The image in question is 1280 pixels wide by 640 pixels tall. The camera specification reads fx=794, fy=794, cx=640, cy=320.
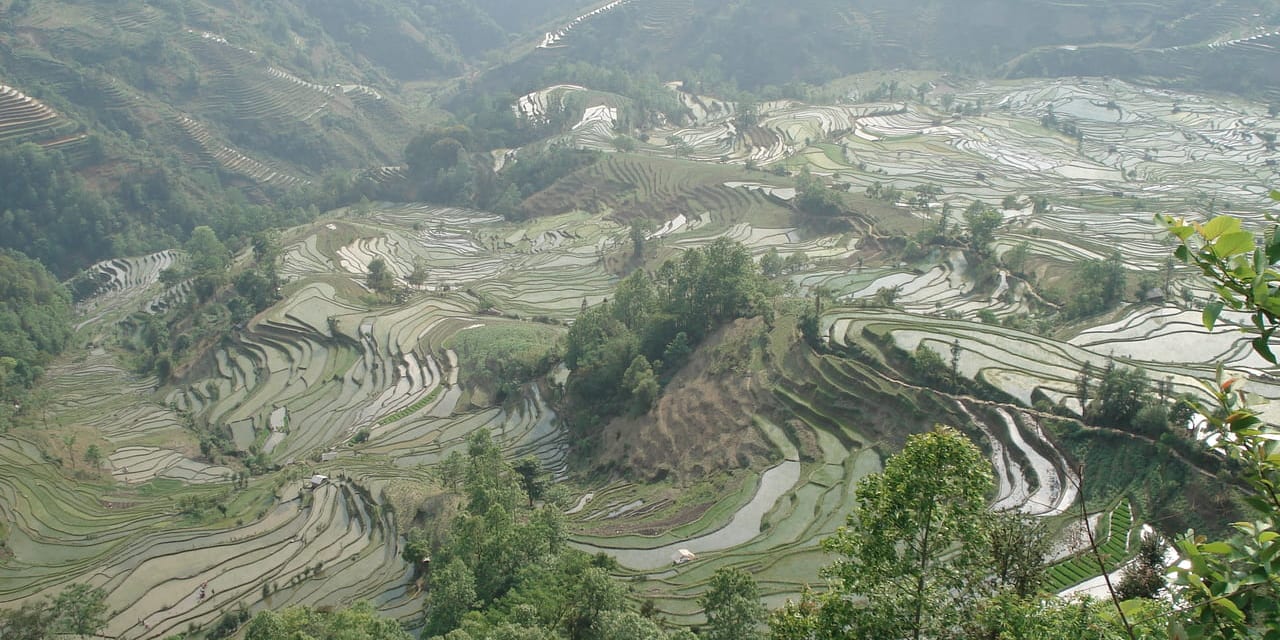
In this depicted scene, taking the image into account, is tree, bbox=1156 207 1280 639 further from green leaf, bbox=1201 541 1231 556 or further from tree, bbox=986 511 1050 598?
tree, bbox=986 511 1050 598

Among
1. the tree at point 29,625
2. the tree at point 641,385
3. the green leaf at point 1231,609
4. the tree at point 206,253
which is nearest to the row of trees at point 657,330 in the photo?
the tree at point 641,385

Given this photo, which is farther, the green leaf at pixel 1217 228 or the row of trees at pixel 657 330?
the row of trees at pixel 657 330

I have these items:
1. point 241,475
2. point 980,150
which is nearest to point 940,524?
point 241,475

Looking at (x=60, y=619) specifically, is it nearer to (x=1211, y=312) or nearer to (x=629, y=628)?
(x=629, y=628)

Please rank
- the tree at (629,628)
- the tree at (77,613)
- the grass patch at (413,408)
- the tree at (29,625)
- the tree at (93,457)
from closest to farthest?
the tree at (629,628) < the tree at (29,625) < the tree at (77,613) < the tree at (93,457) < the grass patch at (413,408)

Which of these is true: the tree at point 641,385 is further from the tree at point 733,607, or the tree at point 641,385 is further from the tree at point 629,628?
the tree at point 733,607

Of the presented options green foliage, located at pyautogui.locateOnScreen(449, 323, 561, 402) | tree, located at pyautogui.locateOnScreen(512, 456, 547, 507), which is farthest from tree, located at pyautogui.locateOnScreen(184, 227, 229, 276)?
tree, located at pyautogui.locateOnScreen(512, 456, 547, 507)
